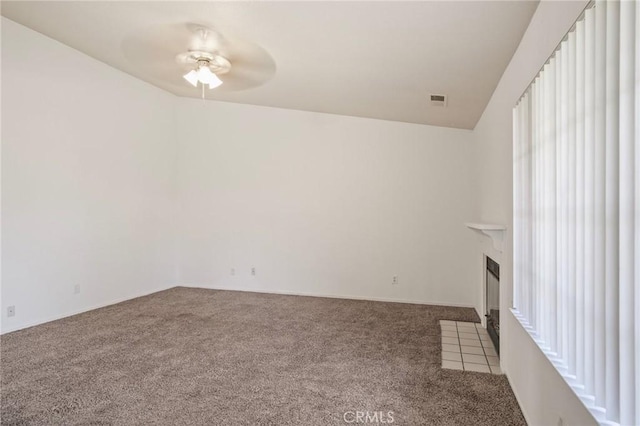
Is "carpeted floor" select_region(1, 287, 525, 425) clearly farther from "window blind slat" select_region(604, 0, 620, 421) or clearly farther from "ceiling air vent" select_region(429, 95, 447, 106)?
"ceiling air vent" select_region(429, 95, 447, 106)

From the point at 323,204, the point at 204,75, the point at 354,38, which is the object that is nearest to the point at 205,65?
the point at 204,75

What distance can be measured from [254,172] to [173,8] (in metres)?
3.13

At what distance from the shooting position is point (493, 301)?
12.2 ft

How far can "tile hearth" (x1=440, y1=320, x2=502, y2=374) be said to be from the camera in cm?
309

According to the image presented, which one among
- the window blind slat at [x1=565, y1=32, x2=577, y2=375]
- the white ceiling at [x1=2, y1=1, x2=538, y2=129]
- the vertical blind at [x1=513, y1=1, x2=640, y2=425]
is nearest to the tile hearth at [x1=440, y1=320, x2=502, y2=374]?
the vertical blind at [x1=513, y1=1, x2=640, y2=425]

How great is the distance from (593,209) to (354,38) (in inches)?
82.5

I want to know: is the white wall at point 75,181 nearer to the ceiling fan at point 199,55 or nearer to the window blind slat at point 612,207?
the ceiling fan at point 199,55

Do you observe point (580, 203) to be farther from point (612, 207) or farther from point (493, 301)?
point (493, 301)

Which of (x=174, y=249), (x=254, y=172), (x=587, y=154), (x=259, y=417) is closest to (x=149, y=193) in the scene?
(x=174, y=249)

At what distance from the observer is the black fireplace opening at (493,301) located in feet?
11.2

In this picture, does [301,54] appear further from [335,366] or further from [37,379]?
[37,379]

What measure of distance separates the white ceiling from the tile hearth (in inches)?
95.2

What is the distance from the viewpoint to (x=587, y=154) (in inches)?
52.6
